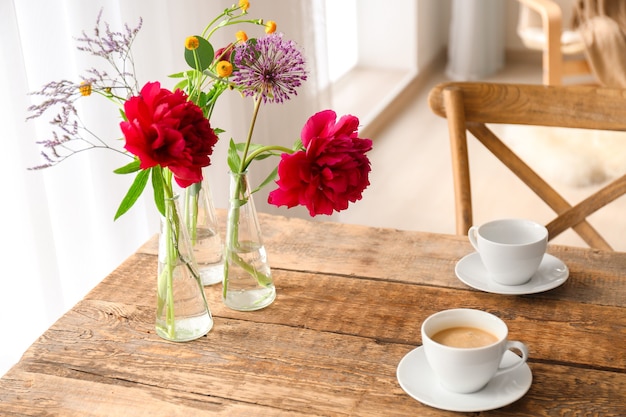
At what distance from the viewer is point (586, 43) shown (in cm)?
318

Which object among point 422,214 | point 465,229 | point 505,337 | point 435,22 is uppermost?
point 505,337

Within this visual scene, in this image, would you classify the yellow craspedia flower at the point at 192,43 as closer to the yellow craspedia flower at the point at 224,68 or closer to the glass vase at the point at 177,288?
the yellow craspedia flower at the point at 224,68

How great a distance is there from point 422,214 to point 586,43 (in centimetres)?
92

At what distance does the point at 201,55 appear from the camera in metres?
0.96

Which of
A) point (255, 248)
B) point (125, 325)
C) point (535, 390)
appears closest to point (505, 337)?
point (535, 390)

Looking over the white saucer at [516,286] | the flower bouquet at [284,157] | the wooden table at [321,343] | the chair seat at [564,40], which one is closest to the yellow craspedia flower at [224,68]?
the flower bouquet at [284,157]

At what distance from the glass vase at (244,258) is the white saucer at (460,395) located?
0.76 feet

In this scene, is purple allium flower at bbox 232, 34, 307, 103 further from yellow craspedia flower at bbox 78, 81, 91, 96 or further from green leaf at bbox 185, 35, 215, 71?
yellow craspedia flower at bbox 78, 81, 91, 96

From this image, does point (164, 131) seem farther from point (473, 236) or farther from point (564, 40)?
point (564, 40)

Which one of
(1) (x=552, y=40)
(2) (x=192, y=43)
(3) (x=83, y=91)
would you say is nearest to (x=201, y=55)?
(2) (x=192, y=43)

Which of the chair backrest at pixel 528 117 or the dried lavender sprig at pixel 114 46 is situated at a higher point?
the dried lavender sprig at pixel 114 46

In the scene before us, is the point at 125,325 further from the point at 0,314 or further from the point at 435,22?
the point at 435,22

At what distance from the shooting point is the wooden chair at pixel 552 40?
2.93 meters

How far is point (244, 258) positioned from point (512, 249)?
1.10 feet
